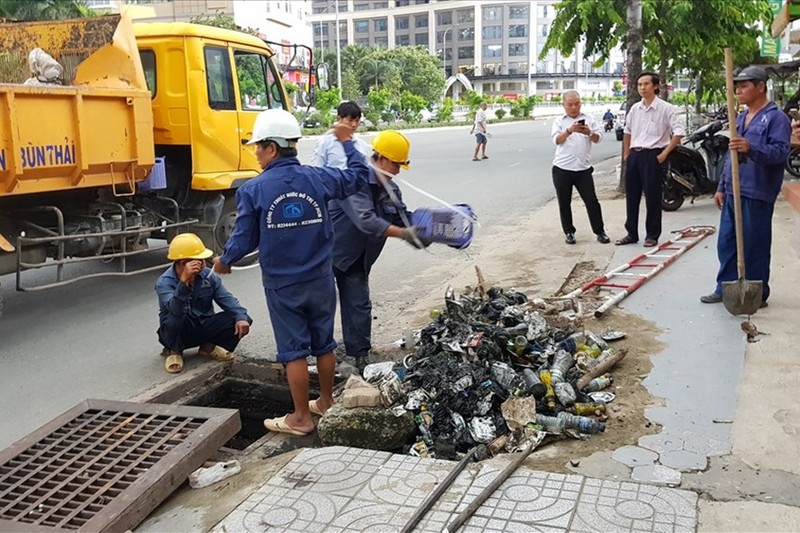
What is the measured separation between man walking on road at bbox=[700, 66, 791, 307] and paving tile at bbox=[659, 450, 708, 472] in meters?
2.63

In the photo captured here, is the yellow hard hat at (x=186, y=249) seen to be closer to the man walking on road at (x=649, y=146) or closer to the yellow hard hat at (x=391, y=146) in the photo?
the yellow hard hat at (x=391, y=146)

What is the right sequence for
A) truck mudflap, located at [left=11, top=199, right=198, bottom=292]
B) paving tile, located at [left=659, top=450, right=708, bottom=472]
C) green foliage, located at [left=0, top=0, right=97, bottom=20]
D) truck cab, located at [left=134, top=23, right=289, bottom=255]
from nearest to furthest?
paving tile, located at [left=659, top=450, right=708, bottom=472]
truck mudflap, located at [left=11, top=199, right=198, bottom=292]
truck cab, located at [left=134, top=23, right=289, bottom=255]
green foliage, located at [left=0, top=0, right=97, bottom=20]

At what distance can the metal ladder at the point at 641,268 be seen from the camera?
6332 millimetres

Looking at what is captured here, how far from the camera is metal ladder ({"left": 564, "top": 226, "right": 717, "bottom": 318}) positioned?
6.33 metres

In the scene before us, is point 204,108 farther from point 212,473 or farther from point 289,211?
point 212,473

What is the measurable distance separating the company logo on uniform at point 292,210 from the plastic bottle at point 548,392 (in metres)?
1.68

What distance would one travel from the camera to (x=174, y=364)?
213 inches

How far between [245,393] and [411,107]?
5284cm

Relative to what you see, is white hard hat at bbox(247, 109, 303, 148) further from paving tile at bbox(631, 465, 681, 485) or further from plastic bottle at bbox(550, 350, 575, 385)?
paving tile at bbox(631, 465, 681, 485)

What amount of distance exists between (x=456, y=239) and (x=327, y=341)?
1097 mm

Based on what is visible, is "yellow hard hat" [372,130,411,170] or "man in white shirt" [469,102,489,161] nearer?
"yellow hard hat" [372,130,411,170]

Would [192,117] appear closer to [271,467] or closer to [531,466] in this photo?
[271,467]

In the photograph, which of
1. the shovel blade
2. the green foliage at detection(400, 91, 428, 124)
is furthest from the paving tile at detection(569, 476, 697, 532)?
the green foliage at detection(400, 91, 428, 124)

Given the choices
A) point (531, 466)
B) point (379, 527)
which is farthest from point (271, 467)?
point (531, 466)
